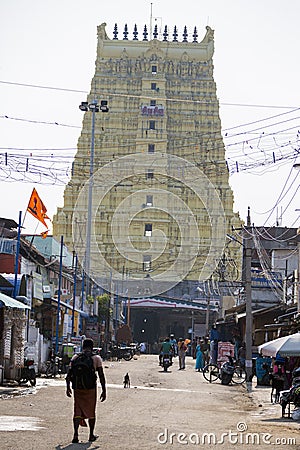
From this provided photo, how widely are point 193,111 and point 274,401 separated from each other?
5328 cm

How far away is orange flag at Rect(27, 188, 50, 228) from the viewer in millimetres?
26234

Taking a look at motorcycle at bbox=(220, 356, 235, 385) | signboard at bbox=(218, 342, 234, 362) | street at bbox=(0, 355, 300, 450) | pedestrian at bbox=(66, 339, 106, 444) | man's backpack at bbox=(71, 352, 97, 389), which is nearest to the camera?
street at bbox=(0, 355, 300, 450)

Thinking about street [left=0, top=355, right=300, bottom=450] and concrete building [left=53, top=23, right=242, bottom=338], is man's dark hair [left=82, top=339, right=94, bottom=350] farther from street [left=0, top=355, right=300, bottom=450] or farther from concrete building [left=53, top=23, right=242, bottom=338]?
concrete building [left=53, top=23, right=242, bottom=338]

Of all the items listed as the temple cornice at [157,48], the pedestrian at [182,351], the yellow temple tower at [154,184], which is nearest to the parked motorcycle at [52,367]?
the pedestrian at [182,351]

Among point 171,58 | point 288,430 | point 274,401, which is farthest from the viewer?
point 171,58

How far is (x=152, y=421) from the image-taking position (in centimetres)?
1252

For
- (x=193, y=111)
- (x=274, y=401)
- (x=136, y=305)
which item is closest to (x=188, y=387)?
(x=274, y=401)

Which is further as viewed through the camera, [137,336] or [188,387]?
[137,336]

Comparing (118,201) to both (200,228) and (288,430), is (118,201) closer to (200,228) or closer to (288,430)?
(200,228)

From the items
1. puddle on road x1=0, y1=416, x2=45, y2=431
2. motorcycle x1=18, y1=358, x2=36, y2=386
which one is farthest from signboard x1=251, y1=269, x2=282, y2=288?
puddle on road x1=0, y1=416, x2=45, y2=431

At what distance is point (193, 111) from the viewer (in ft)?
228

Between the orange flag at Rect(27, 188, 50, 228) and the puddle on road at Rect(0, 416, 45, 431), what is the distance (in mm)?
14460

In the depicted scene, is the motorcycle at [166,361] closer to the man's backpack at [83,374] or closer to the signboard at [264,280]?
the signboard at [264,280]

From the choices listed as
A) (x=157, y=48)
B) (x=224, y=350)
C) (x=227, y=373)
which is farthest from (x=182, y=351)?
(x=157, y=48)
